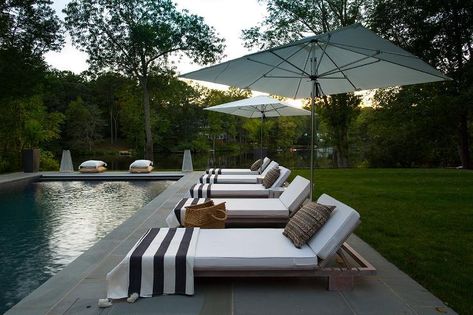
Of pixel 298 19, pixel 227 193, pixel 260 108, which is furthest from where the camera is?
pixel 298 19

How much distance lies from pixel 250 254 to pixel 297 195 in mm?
2257

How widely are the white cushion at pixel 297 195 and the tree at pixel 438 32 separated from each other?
10340 millimetres

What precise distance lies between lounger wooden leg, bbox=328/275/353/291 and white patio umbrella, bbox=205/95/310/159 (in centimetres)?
803

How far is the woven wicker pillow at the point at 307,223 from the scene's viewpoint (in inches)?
143

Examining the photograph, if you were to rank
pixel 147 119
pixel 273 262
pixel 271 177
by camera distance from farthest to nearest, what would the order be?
1. pixel 147 119
2. pixel 271 177
3. pixel 273 262

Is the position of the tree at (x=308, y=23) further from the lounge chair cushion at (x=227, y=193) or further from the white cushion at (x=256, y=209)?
the white cushion at (x=256, y=209)

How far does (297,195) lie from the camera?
18.0 ft

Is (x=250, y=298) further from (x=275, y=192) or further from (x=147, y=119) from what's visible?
(x=147, y=119)

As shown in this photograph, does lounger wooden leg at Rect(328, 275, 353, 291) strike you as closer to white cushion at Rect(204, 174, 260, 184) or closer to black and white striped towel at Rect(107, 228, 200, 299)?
black and white striped towel at Rect(107, 228, 200, 299)

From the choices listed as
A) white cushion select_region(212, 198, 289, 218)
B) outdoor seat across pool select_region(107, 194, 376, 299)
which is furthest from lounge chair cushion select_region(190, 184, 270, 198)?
outdoor seat across pool select_region(107, 194, 376, 299)

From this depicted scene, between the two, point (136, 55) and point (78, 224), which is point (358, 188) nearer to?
point (78, 224)

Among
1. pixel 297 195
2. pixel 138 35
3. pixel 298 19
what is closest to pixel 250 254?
pixel 297 195

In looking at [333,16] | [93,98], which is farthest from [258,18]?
[93,98]

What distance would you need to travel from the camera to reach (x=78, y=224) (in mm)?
6629
